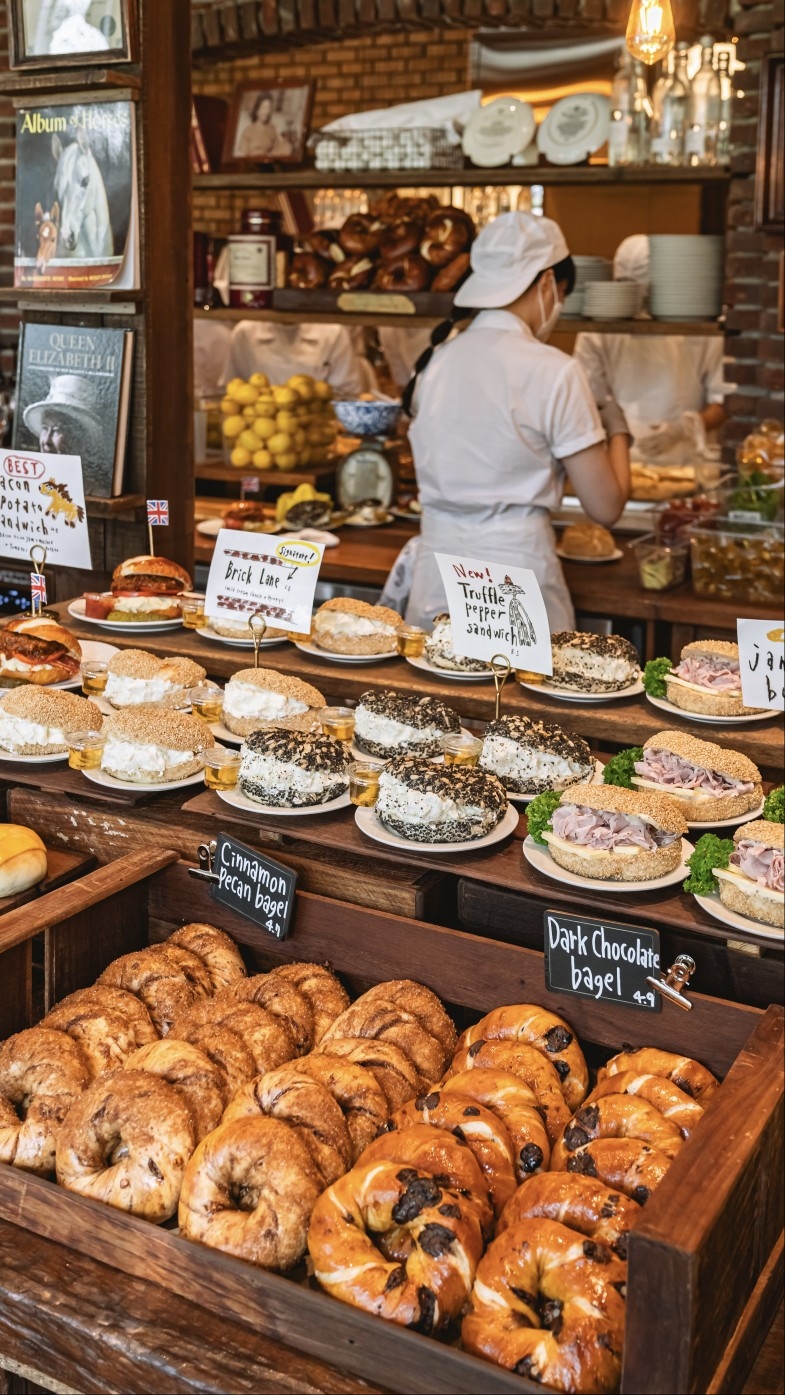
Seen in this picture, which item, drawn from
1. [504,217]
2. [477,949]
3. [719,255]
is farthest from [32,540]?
[719,255]

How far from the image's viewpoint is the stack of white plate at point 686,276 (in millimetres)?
4797

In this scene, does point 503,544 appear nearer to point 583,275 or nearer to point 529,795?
point 583,275

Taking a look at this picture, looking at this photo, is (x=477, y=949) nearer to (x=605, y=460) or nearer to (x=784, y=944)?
(x=784, y=944)

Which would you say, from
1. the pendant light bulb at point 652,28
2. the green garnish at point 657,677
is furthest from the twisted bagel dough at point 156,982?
the pendant light bulb at point 652,28

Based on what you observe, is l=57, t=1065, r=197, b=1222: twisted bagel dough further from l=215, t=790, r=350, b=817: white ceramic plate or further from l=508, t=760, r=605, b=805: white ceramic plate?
l=508, t=760, r=605, b=805: white ceramic plate

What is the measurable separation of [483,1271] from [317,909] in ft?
2.43

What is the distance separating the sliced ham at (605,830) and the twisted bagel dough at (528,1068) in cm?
32

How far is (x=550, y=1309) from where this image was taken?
4.61 feet

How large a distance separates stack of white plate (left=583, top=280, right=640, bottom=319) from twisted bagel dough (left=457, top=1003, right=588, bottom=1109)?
3584 millimetres

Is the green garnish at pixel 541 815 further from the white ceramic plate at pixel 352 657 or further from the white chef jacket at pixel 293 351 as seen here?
the white chef jacket at pixel 293 351

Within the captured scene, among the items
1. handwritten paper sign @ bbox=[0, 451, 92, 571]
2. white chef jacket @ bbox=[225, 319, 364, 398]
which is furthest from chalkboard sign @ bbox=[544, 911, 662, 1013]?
white chef jacket @ bbox=[225, 319, 364, 398]

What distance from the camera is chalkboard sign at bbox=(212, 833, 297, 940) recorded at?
2.05m

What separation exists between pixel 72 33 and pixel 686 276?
221cm

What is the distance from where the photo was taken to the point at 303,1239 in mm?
1512
